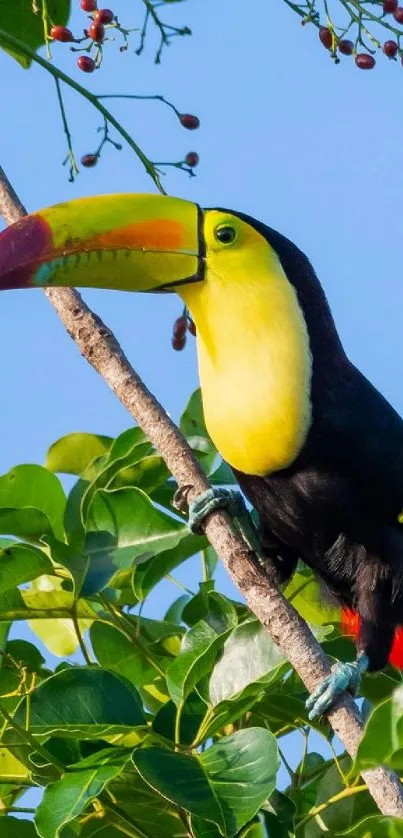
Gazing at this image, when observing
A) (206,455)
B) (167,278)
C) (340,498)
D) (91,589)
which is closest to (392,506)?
(340,498)

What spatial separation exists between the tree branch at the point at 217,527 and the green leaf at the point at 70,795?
0.39 m

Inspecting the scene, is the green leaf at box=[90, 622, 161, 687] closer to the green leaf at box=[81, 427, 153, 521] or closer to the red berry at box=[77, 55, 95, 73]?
Answer: the green leaf at box=[81, 427, 153, 521]

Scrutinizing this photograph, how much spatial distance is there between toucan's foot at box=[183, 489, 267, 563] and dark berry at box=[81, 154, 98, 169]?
853 millimetres

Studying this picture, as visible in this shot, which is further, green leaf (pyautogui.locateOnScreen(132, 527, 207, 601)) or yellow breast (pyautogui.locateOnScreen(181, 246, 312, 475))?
yellow breast (pyautogui.locateOnScreen(181, 246, 312, 475))

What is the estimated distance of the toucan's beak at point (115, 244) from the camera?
3.08 metres

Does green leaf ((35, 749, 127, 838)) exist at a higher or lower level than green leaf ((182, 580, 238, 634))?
lower

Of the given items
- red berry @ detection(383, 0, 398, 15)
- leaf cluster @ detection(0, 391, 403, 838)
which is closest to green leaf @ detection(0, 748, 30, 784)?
leaf cluster @ detection(0, 391, 403, 838)

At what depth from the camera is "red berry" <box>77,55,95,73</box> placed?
11.0 ft

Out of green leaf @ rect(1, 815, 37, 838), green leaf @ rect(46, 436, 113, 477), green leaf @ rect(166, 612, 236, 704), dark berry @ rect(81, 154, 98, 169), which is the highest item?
dark berry @ rect(81, 154, 98, 169)

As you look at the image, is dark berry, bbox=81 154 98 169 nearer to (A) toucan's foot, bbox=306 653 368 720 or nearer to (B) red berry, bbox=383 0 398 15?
(B) red berry, bbox=383 0 398 15

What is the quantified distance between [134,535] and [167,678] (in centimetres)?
38

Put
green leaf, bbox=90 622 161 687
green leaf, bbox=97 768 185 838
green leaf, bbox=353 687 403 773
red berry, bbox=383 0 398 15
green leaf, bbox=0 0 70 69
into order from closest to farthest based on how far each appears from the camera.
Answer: green leaf, bbox=353 687 403 773
green leaf, bbox=97 768 185 838
green leaf, bbox=90 622 161 687
red berry, bbox=383 0 398 15
green leaf, bbox=0 0 70 69

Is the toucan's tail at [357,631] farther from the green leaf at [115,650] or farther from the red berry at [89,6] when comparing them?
the red berry at [89,6]

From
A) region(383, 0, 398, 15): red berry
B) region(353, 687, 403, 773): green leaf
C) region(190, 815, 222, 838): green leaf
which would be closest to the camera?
region(353, 687, 403, 773): green leaf
